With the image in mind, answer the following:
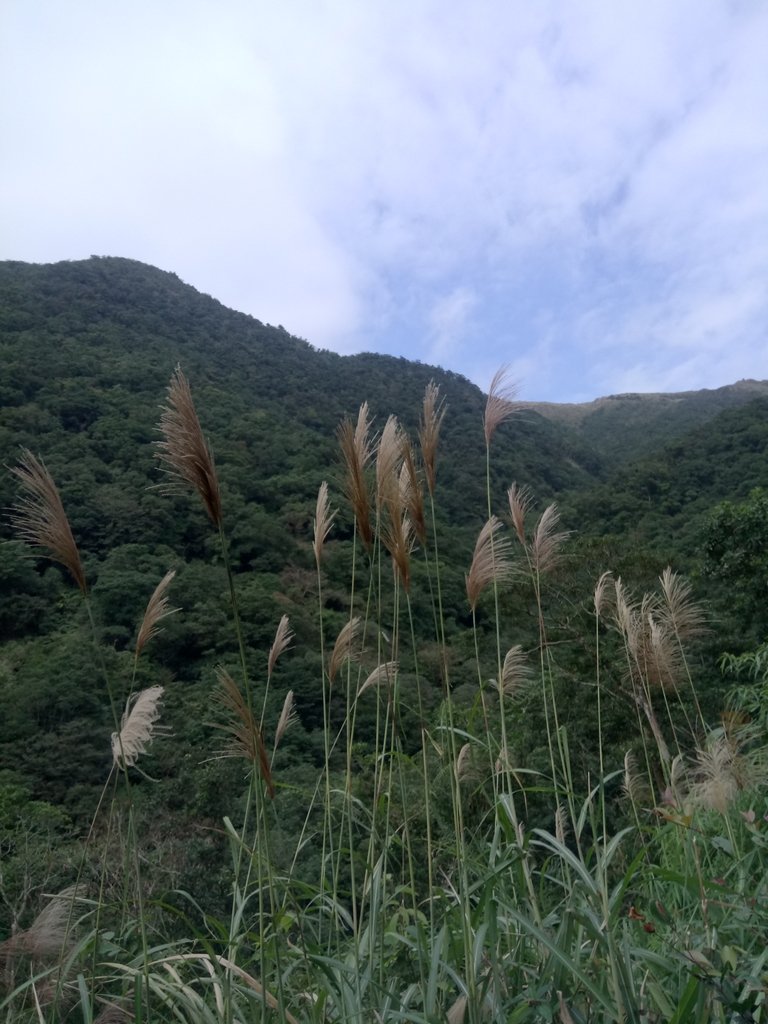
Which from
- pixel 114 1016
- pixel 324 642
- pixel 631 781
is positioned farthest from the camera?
pixel 324 642

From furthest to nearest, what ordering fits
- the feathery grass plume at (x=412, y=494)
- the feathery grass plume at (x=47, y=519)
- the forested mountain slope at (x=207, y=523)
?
the forested mountain slope at (x=207, y=523), the feathery grass plume at (x=412, y=494), the feathery grass plume at (x=47, y=519)

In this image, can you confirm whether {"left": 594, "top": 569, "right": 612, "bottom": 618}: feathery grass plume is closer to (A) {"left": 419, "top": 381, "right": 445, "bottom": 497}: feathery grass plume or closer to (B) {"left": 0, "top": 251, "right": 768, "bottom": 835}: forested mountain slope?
(B) {"left": 0, "top": 251, "right": 768, "bottom": 835}: forested mountain slope

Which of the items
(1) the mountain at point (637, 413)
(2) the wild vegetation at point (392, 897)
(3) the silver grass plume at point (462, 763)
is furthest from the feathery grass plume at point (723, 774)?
(1) the mountain at point (637, 413)

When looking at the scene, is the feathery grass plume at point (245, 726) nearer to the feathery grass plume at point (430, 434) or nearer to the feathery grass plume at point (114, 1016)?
the feathery grass plume at point (114, 1016)

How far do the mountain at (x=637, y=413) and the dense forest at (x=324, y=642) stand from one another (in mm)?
21447

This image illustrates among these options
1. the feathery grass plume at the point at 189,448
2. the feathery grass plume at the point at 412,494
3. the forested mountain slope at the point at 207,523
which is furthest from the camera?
the forested mountain slope at the point at 207,523

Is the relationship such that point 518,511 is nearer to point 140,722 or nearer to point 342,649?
point 342,649

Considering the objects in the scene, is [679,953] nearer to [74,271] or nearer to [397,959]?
[397,959]

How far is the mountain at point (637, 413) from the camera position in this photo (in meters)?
55.5

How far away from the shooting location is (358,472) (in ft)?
4.84

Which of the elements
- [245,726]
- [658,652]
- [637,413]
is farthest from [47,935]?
[637,413]

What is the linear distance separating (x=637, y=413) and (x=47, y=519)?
248 feet

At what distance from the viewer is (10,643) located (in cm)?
1471

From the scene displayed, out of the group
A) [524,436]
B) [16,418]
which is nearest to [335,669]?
[16,418]
